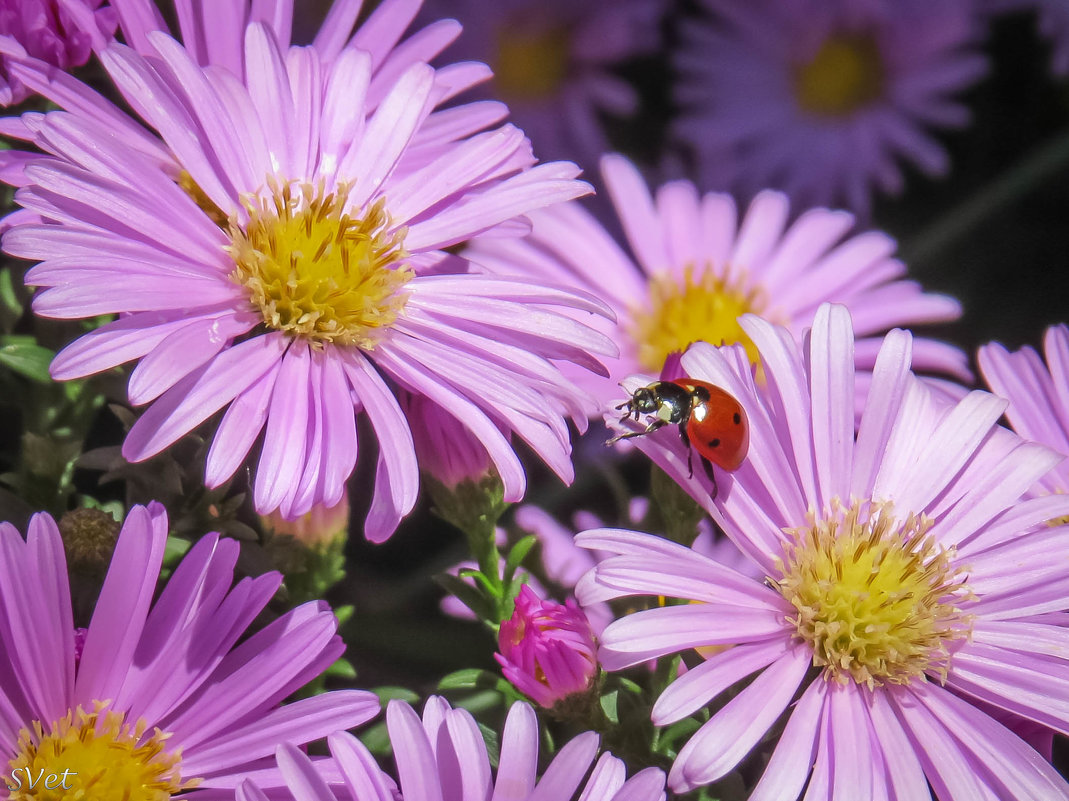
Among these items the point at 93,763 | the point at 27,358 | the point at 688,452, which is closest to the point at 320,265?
the point at 27,358

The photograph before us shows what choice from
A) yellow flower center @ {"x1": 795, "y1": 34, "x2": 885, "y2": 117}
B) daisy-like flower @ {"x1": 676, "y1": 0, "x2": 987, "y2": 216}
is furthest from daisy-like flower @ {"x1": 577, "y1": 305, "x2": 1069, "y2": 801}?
yellow flower center @ {"x1": 795, "y1": 34, "x2": 885, "y2": 117}

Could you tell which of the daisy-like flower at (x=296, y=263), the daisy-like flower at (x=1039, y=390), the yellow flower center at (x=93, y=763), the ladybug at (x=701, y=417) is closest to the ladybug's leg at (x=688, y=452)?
the ladybug at (x=701, y=417)

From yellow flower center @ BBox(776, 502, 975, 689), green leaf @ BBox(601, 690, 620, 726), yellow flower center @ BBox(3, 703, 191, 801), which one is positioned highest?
yellow flower center @ BBox(776, 502, 975, 689)

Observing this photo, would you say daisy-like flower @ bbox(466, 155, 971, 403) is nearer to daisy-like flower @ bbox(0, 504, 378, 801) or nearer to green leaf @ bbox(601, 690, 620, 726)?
green leaf @ bbox(601, 690, 620, 726)

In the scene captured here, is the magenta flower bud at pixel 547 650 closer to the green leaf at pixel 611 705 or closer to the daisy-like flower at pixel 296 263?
the green leaf at pixel 611 705

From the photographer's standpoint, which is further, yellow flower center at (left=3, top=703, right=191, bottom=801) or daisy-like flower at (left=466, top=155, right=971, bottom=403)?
daisy-like flower at (left=466, top=155, right=971, bottom=403)

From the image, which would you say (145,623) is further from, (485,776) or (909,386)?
(909,386)

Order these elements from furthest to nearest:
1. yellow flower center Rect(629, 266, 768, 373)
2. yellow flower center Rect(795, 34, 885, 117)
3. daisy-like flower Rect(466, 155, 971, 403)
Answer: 1. yellow flower center Rect(795, 34, 885, 117)
2. yellow flower center Rect(629, 266, 768, 373)
3. daisy-like flower Rect(466, 155, 971, 403)
